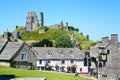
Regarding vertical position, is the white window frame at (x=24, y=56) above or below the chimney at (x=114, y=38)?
below

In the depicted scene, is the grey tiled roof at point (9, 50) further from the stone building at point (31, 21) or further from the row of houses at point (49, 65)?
the stone building at point (31, 21)

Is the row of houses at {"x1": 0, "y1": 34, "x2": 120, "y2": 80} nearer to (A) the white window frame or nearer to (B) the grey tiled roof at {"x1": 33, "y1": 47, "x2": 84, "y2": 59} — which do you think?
(A) the white window frame

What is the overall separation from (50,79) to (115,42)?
30.7m

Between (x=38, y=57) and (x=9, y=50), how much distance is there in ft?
93.9

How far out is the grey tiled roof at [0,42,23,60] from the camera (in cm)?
6716

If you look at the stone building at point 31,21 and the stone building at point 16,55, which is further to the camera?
the stone building at point 31,21

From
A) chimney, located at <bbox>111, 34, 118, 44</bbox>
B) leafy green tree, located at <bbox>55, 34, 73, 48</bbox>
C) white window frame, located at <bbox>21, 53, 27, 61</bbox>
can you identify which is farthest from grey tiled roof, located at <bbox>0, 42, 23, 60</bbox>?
leafy green tree, located at <bbox>55, 34, 73, 48</bbox>

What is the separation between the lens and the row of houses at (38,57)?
224 ft

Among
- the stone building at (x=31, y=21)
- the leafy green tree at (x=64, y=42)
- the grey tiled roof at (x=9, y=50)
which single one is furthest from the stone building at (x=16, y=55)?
the stone building at (x=31, y=21)

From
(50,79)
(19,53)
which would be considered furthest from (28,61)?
(50,79)

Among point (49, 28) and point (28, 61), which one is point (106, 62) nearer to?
point (28, 61)

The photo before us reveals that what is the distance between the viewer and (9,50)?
68875 millimetres

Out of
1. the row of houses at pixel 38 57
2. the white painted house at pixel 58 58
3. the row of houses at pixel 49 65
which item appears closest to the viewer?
the row of houses at pixel 49 65

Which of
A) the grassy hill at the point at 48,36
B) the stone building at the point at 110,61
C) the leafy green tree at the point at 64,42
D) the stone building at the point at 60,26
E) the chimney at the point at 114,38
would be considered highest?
the stone building at the point at 60,26
